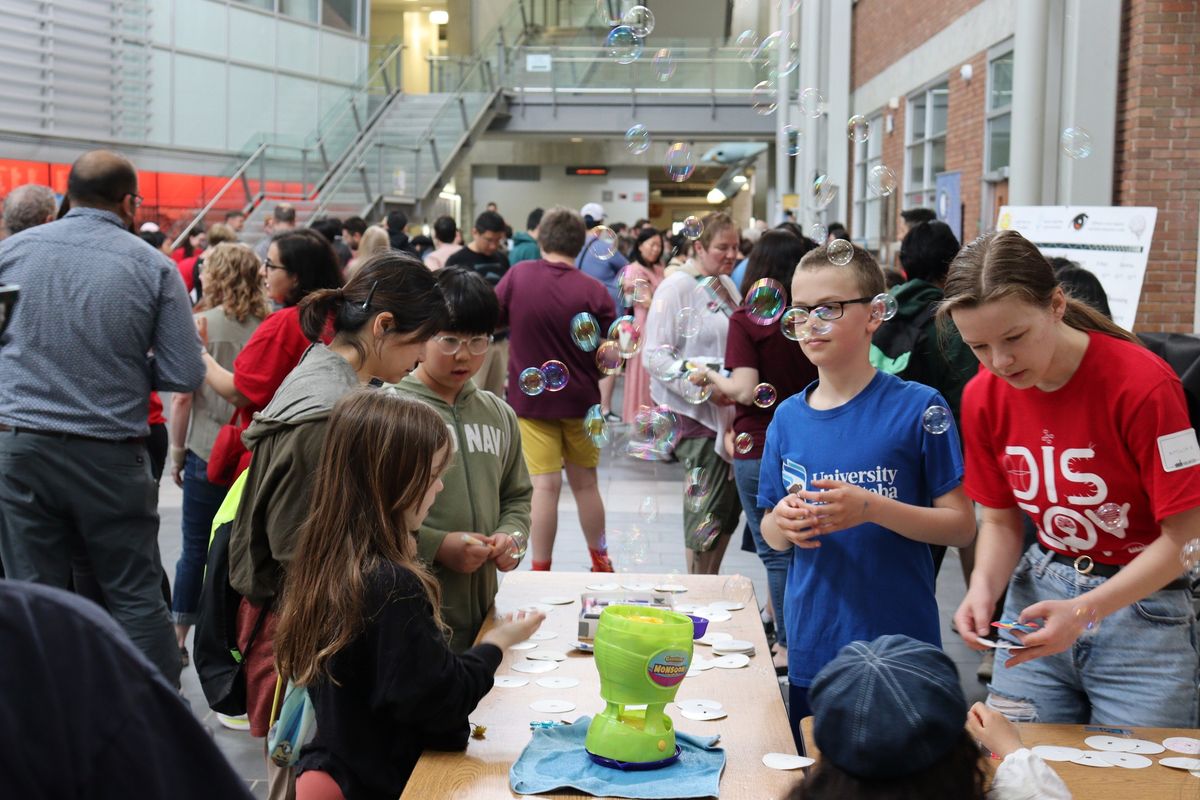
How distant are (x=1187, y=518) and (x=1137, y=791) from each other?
545 mm

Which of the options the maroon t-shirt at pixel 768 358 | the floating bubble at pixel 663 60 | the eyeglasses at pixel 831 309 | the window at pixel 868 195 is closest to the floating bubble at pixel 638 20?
the floating bubble at pixel 663 60

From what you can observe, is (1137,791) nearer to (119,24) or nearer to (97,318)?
(97,318)

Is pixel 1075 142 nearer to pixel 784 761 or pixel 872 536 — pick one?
pixel 872 536

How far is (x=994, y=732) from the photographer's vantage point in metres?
2.16

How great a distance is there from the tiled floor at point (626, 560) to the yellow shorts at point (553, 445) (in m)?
0.45

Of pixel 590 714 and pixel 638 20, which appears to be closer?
pixel 590 714

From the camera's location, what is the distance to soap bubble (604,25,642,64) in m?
4.93

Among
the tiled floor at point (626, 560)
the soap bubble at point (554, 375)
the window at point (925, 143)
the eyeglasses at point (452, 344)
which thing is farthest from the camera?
the window at point (925, 143)

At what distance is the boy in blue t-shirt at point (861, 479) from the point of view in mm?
2789

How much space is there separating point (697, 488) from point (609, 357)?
0.99 metres

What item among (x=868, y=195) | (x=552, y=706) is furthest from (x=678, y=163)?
(x=868, y=195)

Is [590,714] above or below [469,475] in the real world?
below

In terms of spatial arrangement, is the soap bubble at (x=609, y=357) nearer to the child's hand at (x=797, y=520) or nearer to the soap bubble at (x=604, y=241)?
the soap bubble at (x=604, y=241)

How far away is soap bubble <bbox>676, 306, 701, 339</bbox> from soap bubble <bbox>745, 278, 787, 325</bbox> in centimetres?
77
